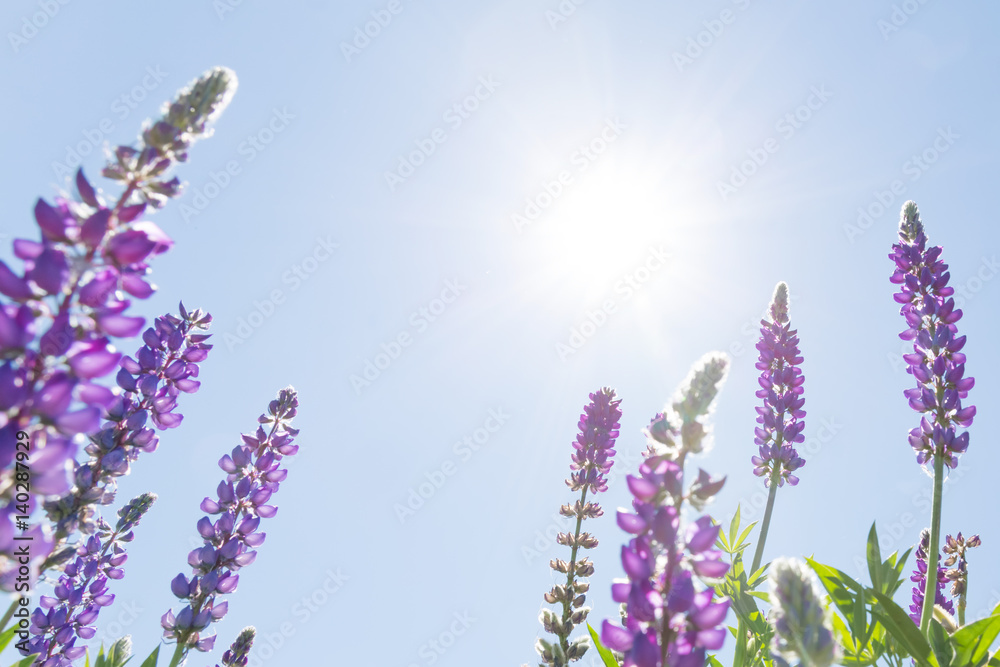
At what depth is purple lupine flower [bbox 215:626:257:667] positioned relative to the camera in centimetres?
491

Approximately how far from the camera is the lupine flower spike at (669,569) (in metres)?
2.02

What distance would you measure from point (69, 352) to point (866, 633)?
4.31m

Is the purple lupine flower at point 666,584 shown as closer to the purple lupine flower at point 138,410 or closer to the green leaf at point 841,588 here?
the green leaf at point 841,588

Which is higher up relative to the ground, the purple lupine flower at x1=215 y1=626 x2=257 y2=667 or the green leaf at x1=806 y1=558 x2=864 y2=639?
the green leaf at x1=806 y1=558 x2=864 y2=639

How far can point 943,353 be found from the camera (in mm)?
4938

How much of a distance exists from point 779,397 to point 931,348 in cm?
181

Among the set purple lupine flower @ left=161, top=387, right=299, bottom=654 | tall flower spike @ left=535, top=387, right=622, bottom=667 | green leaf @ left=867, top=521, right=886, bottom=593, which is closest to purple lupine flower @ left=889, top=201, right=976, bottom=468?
green leaf @ left=867, top=521, right=886, bottom=593

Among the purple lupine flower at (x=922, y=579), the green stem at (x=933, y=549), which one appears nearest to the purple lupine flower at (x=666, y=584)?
the green stem at (x=933, y=549)

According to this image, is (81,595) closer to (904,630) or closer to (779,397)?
(904,630)

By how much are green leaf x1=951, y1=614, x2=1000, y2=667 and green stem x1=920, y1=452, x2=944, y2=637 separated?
0.91ft

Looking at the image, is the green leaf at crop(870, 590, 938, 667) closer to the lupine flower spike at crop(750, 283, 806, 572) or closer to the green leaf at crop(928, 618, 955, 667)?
the green leaf at crop(928, 618, 955, 667)

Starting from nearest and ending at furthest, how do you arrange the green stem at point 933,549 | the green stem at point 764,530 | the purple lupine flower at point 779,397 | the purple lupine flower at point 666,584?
the purple lupine flower at point 666,584 → the green stem at point 933,549 → the green stem at point 764,530 → the purple lupine flower at point 779,397

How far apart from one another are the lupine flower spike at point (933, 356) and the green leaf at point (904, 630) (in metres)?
0.68

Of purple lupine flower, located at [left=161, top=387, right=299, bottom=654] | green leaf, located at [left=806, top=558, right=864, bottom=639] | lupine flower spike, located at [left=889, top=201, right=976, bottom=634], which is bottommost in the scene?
purple lupine flower, located at [left=161, top=387, right=299, bottom=654]
